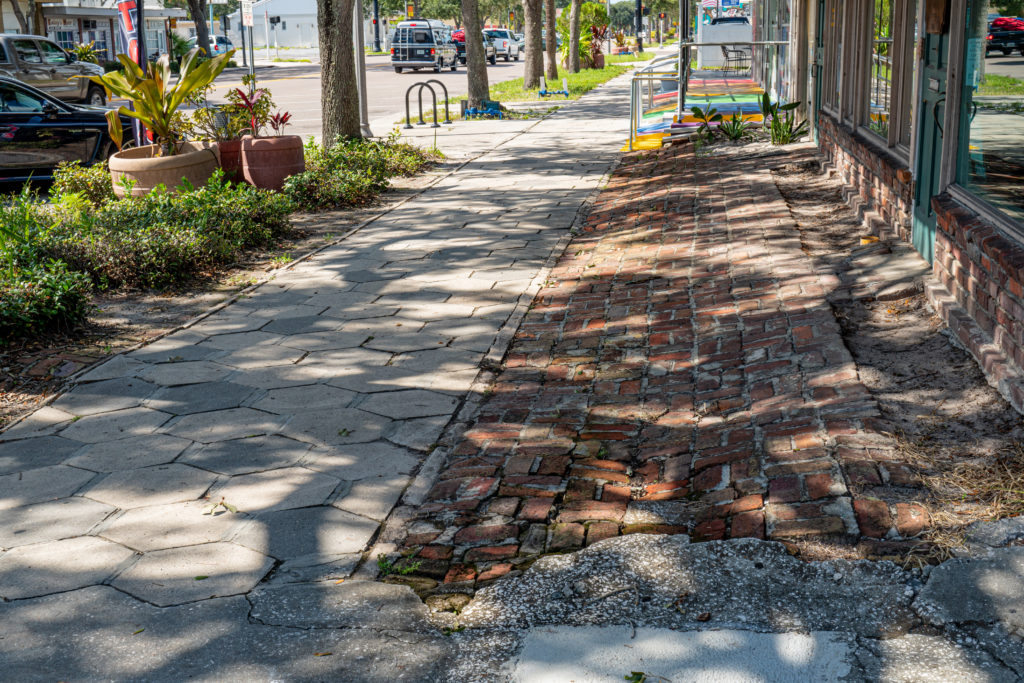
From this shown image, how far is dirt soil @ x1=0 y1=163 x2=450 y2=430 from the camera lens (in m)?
5.72

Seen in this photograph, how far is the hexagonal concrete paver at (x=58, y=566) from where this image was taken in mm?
3574

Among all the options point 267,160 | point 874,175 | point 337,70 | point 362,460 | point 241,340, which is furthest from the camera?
point 337,70

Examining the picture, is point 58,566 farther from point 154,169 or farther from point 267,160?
point 267,160

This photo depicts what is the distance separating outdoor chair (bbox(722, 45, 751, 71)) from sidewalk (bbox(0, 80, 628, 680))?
16.3 m

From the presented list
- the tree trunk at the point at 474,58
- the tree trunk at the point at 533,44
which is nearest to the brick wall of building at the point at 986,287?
the tree trunk at the point at 474,58

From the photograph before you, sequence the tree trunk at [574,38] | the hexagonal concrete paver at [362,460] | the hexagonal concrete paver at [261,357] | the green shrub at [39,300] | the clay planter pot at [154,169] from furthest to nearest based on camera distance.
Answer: the tree trunk at [574,38] → the clay planter pot at [154,169] → the green shrub at [39,300] → the hexagonal concrete paver at [261,357] → the hexagonal concrete paver at [362,460]

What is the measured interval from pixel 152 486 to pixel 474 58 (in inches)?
732

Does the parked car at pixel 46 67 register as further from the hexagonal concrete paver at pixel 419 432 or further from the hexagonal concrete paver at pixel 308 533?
the hexagonal concrete paver at pixel 308 533

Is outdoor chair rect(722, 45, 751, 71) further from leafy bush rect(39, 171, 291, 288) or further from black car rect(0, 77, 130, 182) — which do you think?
leafy bush rect(39, 171, 291, 288)

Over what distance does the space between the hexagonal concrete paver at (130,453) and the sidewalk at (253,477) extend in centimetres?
1

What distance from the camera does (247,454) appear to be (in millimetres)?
4734

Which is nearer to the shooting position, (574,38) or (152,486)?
(152,486)

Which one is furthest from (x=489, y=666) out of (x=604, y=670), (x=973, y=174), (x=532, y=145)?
(x=532, y=145)

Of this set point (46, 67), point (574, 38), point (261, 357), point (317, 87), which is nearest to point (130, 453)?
point (261, 357)
